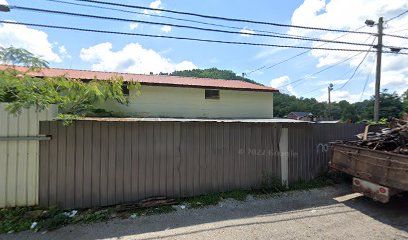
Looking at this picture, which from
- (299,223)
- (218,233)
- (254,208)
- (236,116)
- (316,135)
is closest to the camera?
(218,233)

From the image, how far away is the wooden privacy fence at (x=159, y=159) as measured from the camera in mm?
6168

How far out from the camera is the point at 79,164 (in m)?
6.25

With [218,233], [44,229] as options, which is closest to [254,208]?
[218,233]

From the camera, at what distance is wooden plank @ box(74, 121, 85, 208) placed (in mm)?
6238

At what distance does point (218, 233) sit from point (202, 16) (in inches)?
222

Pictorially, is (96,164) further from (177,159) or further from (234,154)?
(234,154)

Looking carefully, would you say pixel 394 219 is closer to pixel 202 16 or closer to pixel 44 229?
pixel 202 16

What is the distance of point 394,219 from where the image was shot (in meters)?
5.85

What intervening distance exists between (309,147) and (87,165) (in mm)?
6717

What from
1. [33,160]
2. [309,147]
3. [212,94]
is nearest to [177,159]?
[33,160]

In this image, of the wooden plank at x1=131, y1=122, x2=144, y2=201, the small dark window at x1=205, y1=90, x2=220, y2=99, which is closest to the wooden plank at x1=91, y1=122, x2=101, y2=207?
the wooden plank at x1=131, y1=122, x2=144, y2=201

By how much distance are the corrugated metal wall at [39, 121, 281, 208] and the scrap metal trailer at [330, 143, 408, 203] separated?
6.32 ft

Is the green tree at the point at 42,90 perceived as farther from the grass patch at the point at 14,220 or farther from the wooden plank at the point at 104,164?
the grass patch at the point at 14,220

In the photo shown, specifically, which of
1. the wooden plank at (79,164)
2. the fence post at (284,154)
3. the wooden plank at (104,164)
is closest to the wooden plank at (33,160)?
the wooden plank at (79,164)
